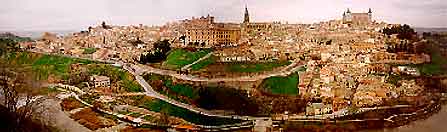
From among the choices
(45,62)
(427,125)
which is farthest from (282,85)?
(45,62)

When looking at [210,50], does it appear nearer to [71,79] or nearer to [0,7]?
[71,79]

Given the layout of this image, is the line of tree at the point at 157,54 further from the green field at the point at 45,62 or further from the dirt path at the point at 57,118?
the dirt path at the point at 57,118

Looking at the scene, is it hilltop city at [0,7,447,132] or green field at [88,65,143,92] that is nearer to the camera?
hilltop city at [0,7,447,132]

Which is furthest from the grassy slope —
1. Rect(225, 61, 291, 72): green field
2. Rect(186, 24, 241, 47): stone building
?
Rect(225, 61, 291, 72): green field

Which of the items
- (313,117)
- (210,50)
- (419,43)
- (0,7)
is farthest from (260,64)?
(0,7)

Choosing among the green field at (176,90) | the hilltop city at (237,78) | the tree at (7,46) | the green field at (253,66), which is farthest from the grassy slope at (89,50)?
the green field at (253,66)

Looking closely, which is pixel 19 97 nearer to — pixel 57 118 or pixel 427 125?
pixel 57 118

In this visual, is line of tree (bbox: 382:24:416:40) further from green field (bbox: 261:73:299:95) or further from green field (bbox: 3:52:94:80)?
green field (bbox: 3:52:94:80)
